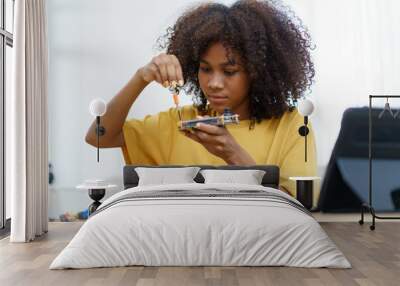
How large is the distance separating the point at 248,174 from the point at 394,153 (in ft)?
6.45

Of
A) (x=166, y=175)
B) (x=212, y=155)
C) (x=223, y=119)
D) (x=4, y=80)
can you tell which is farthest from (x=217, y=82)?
(x=4, y=80)

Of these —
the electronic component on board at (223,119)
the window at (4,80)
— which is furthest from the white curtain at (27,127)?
the electronic component on board at (223,119)

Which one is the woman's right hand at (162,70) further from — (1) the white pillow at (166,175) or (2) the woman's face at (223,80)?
(1) the white pillow at (166,175)

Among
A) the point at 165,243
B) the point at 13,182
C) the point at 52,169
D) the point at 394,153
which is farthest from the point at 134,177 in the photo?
the point at 394,153

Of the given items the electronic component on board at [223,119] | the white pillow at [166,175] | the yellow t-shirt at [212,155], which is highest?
the electronic component on board at [223,119]

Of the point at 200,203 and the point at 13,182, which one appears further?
the point at 13,182

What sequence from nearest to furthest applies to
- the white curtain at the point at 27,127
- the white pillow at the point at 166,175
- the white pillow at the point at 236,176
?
the white curtain at the point at 27,127 < the white pillow at the point at 236,176 < the white pillow at the point at 166,175

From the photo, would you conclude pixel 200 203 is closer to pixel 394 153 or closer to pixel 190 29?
pixel 190 29

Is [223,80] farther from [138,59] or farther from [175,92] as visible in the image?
[138,59]

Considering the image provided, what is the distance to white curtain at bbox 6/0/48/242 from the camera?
595cm

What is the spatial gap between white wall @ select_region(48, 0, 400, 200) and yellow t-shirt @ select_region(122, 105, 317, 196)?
153mm

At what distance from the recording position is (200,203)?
4887 millimetres

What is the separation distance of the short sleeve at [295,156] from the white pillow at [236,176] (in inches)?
20.0

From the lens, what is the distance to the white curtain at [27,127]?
5945mm
